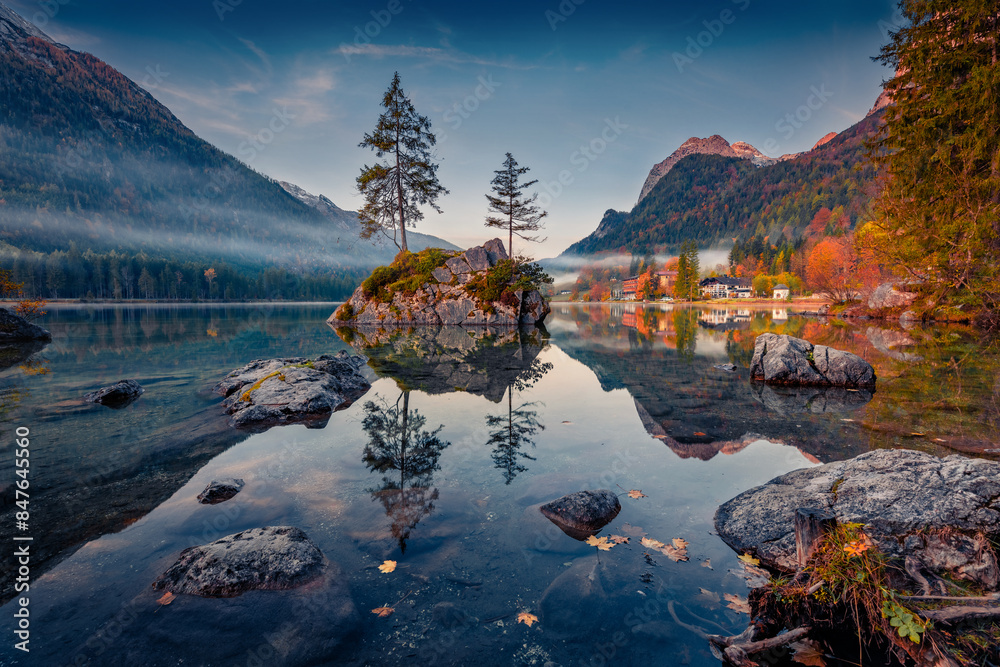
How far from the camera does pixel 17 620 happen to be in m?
3.10

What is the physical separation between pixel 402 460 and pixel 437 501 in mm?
1558

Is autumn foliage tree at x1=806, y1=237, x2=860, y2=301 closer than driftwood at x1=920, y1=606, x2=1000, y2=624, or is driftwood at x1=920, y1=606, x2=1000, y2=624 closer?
driftwood at x1=920, y1=606, x2=1000, y2=624

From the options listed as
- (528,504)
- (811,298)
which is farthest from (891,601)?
(811,298)

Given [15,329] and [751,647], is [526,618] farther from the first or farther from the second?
[15,329]

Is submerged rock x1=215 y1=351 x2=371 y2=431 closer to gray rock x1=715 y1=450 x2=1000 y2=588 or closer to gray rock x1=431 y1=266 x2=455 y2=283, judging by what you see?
gray rock x1=715 y1=450 x2=1000 y2=588

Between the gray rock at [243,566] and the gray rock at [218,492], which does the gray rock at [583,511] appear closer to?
the gray rock at [243,566]

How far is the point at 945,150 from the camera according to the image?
13.7m

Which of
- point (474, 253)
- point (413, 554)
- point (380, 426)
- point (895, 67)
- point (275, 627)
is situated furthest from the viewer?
point (474, 253)

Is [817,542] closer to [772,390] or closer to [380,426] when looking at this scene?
[380,426]

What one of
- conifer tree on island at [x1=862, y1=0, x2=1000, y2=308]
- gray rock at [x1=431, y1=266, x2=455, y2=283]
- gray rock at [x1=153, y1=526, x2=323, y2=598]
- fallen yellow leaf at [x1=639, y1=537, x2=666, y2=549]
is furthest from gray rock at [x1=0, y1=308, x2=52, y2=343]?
conifer tree on island at [x1=862, y1=0, x2=1000, y2=308]

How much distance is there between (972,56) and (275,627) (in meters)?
24.9

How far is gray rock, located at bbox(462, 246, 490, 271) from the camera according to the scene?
123 ft

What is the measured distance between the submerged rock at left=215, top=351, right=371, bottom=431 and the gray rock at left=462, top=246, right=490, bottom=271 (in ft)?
87.8

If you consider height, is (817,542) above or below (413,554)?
above
